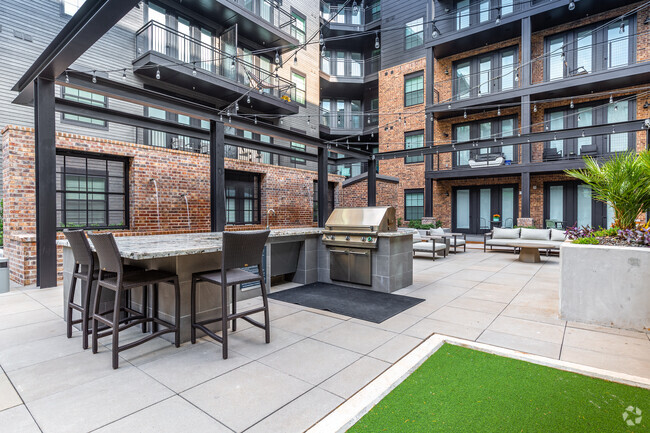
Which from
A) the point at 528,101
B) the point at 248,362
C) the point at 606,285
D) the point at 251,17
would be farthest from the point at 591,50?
the point at 248,362

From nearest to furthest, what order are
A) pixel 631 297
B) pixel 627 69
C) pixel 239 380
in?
pixel 239 380 → pixel 631 297 → pixel 627 69

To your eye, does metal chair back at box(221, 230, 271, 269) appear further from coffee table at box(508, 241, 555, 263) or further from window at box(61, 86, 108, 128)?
window at box(61, 86, 108, 128)

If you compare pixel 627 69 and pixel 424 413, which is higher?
pixel 627 69

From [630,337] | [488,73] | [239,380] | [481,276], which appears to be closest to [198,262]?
[239,380]

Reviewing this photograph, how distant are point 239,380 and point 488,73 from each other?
49.4ft

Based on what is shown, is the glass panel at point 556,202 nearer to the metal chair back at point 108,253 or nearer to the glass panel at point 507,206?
the glass panel at point 507,206

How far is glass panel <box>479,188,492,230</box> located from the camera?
13.8m

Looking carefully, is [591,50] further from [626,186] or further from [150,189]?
[150,189]

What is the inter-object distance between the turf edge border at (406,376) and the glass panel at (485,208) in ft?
39.5

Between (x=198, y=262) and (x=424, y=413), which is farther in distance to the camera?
(x=198, y=262)

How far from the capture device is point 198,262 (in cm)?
319

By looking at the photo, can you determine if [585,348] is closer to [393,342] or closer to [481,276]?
[393,342]

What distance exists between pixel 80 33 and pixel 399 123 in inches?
551

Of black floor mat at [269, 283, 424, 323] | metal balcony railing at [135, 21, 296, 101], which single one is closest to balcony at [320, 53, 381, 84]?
metal balcony railing at [135, 21, 296, 101]
